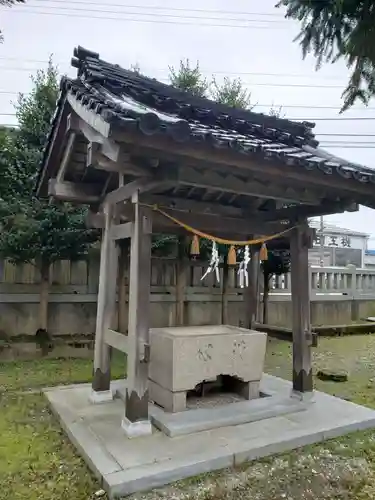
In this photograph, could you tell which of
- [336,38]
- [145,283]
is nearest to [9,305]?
[145,283]

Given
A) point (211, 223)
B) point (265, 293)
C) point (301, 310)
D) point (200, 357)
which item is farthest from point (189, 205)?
point (265, 293)

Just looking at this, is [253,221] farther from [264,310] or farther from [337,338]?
[337,338]

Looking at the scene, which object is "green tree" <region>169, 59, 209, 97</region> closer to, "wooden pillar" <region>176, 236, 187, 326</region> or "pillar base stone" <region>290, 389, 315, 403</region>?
"wooden pillar" <region>176, 236, 187, 326</region>

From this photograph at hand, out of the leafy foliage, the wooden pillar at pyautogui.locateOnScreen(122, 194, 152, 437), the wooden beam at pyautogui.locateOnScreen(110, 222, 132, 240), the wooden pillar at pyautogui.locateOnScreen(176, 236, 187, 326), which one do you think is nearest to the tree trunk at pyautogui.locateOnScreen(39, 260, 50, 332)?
the leafy foliage

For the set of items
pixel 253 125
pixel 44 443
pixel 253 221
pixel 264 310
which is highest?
pixel 253 125

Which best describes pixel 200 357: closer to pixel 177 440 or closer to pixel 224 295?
pixel 177 440

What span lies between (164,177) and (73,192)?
6.09ft

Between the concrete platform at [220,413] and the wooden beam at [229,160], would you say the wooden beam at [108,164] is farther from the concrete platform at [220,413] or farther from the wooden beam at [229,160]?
the concrete platform at [220,413]

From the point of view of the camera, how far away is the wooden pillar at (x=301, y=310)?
4.42 metres

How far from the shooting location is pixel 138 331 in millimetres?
3475

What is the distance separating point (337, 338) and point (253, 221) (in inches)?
248

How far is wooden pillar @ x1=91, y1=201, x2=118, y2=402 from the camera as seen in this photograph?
169 inches

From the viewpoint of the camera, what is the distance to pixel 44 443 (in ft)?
11.3

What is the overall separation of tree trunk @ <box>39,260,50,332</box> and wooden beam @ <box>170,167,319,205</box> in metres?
4.27
